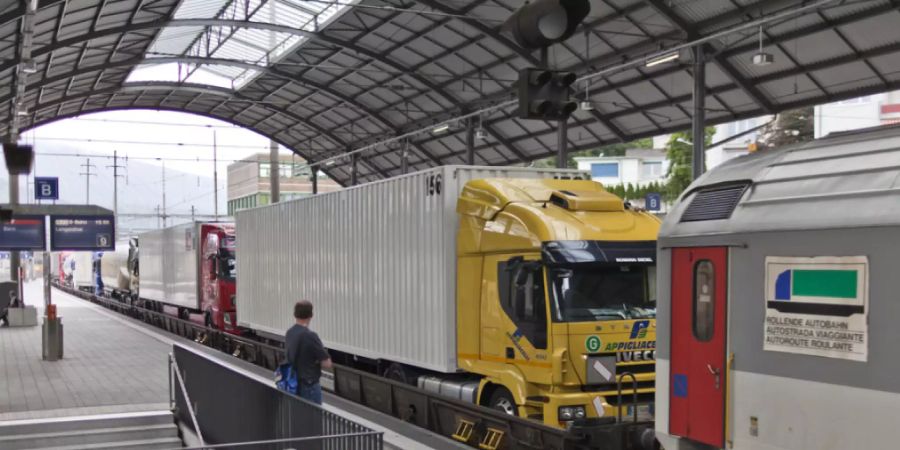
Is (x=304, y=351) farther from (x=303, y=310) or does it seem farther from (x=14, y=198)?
(x=14, y=198)

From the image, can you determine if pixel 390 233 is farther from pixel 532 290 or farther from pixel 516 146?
pixel 516 146

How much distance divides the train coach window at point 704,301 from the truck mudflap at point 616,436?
2069mm

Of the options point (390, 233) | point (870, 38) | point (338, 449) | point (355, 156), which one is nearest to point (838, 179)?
point (338, 449)

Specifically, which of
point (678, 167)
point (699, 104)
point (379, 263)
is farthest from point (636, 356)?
point (678, 167)

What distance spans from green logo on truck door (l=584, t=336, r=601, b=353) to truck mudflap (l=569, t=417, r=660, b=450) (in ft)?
3.50

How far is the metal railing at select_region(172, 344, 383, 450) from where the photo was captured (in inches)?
266

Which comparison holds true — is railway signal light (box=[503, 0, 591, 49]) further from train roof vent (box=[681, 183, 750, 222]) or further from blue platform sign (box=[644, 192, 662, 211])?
blue platform sign (box=[644, 192, 662, 211])

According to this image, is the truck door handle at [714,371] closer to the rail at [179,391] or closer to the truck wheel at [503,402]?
the truck wheel at [503,402]

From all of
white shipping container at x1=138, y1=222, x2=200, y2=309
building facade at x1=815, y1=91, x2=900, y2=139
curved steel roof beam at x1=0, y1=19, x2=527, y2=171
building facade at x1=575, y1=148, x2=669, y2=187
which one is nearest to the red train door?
white shipping container at x1=138, y1=222, x2=200, y2=309

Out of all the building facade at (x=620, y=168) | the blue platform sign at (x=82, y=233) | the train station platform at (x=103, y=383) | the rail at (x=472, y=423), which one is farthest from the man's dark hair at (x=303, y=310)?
the building facade at (x=620, y=168)

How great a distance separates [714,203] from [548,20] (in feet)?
7.02

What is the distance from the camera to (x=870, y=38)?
2148 cm

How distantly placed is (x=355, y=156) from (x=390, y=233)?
3809cm

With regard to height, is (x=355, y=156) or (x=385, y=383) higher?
(x=355, y=156)
